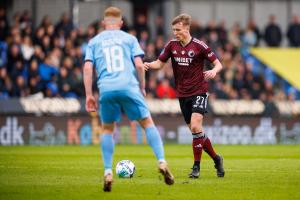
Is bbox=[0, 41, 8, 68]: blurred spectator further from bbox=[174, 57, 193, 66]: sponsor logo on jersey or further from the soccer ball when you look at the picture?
the soccer ball

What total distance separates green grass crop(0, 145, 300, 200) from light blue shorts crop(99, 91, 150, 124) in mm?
1018

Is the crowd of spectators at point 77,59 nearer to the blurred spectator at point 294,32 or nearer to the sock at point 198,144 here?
the blurred spectator at point 294,32

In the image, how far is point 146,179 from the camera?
1274 centimetres

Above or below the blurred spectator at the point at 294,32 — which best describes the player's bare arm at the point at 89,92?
below

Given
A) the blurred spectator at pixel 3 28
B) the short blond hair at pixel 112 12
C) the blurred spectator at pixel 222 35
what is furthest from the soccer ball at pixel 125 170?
the blurred spectator at pixel 222 35

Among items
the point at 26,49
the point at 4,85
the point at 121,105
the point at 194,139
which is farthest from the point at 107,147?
the point at 26,49

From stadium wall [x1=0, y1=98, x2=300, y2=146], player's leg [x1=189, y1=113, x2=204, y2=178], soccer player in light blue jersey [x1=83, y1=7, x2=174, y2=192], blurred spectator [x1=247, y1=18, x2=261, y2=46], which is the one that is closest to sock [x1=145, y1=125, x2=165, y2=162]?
soccer player in light blue jersey [x1=83, y1=7, x2=174, y2=192]

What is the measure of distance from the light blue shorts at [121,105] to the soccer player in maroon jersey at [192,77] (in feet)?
8.12

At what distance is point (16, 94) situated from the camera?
84.7 feet

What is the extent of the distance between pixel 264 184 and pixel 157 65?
10.0 ft

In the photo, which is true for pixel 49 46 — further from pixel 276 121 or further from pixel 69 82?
pixel 276 121

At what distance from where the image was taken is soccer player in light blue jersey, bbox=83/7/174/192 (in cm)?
1073

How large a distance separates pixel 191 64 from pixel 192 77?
22 centimetres

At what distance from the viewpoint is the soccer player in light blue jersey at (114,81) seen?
35.2 ft
